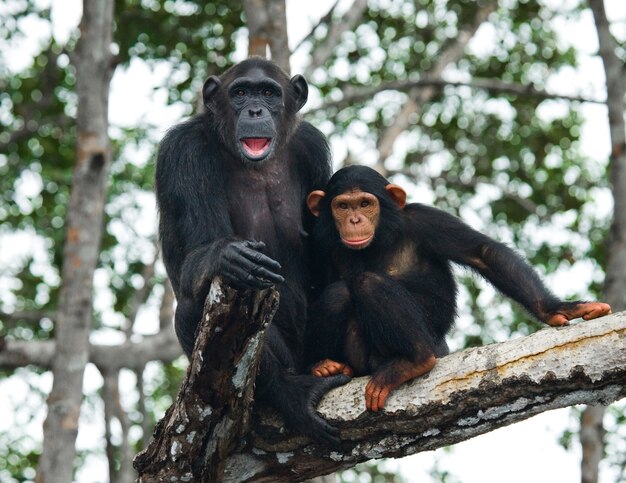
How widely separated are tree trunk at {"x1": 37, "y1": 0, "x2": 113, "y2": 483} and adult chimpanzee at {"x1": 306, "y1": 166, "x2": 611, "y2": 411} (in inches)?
160

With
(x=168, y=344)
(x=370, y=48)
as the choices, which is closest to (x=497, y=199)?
(x=370, y=48)

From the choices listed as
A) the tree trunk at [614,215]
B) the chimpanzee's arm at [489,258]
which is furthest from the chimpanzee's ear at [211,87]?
the tree trunk at [614,215]

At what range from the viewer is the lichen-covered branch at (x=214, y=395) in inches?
196

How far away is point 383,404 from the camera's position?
5.35 m

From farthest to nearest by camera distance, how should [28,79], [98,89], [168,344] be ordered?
[28,79]
[168,344]
[98,89]

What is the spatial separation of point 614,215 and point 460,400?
181 inches

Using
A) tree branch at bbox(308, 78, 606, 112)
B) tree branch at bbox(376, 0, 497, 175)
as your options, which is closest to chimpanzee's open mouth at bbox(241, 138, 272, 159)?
tree branch at bbox(308, 78, 606, 112)

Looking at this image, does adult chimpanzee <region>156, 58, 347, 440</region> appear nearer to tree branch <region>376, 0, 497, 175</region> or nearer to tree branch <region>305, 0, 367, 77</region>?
tree branch <region>305, 0, 367, 77</region>

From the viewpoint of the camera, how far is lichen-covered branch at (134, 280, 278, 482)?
4.97 metres

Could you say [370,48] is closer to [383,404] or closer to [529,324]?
[529,324]

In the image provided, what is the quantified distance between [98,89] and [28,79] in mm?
3550

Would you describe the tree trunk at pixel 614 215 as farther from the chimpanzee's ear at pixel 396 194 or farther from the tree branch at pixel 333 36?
the tree branch at pixel 333 36

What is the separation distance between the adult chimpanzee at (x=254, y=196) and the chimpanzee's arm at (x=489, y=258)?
84 centimetres

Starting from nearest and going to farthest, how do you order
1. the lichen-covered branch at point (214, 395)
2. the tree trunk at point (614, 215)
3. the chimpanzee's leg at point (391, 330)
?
the lichen-covered branch at point (214, 395) < the chimpanzee's leg at point (391, 330) < the tree trunk at point (614, 215)
